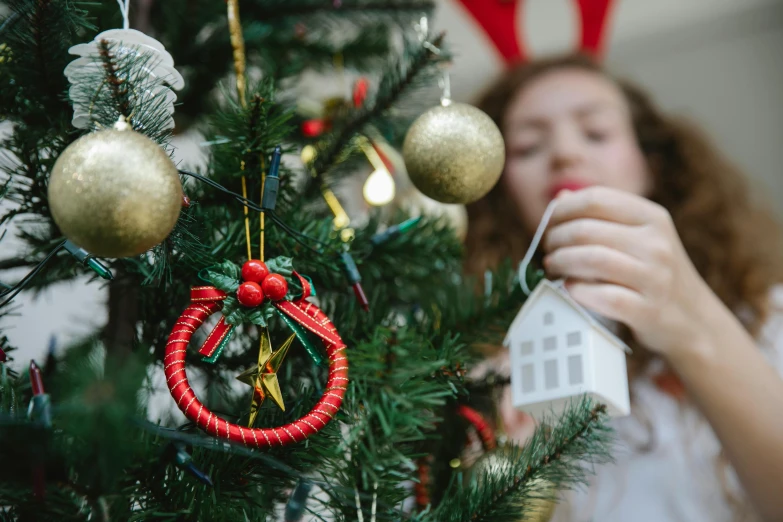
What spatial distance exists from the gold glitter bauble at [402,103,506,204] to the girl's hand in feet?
0.46

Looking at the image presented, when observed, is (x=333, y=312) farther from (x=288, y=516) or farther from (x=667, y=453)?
(x=667, y=453)

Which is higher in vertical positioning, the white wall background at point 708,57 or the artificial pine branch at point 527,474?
the white wall background at point 708,57

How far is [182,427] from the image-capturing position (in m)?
0.38

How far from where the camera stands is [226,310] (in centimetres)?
37

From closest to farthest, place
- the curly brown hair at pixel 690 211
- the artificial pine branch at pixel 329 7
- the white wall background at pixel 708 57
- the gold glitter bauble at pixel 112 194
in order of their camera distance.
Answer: the gold glitter bauble at pixel 112 194 < the artificial pine branch at pixel 329 7 < the curly brown hair at pixel 690 211 < the white wall background at pixel 708 57

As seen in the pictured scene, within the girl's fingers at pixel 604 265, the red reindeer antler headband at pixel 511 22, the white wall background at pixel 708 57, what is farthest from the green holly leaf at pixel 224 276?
the white wall background at pixel 708 57

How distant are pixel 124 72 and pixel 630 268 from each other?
1.33ft

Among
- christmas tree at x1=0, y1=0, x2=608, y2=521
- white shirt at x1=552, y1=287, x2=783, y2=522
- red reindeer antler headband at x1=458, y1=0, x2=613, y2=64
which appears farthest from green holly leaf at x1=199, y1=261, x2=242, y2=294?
red reindeer antler headband at x1=458, y1=0, x2=613, y2=64

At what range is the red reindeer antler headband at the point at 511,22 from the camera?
91 centimetres

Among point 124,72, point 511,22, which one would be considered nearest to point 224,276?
point 124,72

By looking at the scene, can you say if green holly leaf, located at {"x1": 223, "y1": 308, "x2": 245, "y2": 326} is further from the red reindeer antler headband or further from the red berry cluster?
the red reindeer antler headband

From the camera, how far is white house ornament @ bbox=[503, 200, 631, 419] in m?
0.48

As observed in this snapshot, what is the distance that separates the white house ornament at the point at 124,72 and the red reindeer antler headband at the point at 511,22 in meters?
0.65

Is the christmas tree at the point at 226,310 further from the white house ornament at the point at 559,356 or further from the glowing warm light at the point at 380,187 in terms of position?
the glowing warm light at the point at 380,187
